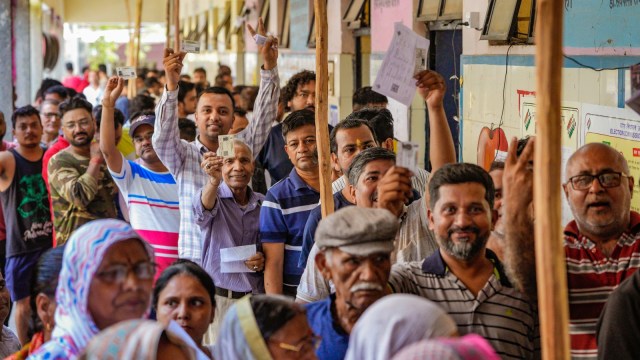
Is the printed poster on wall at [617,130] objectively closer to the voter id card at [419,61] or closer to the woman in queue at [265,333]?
the voter id card at [419,61]

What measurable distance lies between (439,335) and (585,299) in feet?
4.17

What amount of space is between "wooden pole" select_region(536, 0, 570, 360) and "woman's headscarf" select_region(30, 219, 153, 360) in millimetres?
1322

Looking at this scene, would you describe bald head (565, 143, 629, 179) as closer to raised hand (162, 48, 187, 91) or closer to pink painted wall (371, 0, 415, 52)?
raised hand (162, 48, 187, 91)

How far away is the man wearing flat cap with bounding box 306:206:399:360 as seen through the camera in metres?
3.78

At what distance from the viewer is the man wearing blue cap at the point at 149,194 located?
689cm

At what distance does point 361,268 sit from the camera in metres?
3.79

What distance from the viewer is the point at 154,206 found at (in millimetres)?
6980

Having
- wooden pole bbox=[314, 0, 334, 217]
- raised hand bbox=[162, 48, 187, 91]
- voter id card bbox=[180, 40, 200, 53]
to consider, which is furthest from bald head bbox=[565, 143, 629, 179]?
voter id card bbox=[180, 40, 200, 53]

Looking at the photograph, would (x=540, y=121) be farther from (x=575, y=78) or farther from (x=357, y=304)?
(x=575, y=78)

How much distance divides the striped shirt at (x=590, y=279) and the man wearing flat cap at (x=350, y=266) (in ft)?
2.54

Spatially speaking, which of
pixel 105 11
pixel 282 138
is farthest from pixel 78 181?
pixel 105 11

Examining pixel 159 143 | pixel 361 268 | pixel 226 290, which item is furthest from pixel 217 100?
pixel 361 268

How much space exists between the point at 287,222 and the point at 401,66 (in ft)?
4.15

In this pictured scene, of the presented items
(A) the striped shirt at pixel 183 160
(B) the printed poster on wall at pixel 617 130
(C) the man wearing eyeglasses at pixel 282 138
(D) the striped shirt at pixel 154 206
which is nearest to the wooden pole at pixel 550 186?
(B) the printed poster on wall at pixel 617 130
